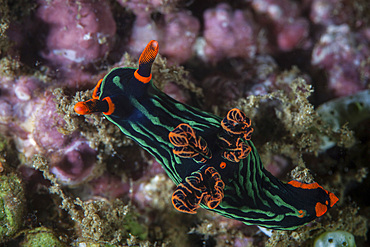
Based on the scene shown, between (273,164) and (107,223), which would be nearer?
(107,223)

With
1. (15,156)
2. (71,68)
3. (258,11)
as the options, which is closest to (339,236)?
(258,11)

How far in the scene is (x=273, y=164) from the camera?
391 cm

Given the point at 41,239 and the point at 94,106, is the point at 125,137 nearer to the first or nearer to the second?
the point at 94,106

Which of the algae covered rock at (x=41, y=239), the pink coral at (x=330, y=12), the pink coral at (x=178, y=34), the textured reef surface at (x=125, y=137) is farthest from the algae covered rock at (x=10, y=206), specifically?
the pink coral at (x=330, y=12)

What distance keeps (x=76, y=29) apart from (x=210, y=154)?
7.99ft

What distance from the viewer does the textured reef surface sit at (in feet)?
11.3

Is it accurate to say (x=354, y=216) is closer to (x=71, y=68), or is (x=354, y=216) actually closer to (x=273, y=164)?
(x=273, y=164)

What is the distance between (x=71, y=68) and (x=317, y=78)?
165 inches

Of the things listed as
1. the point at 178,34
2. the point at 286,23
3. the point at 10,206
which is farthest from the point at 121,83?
the point at 286,23

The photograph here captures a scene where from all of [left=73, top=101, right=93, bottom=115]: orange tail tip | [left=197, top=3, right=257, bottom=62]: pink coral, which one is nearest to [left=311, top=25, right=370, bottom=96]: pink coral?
[left=197, top=3, right=257, bottom=62]: pink coral

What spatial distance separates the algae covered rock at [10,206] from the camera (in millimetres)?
3121

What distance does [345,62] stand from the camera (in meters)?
4.89

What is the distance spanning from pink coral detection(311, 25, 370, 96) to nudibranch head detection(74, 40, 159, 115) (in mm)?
3631

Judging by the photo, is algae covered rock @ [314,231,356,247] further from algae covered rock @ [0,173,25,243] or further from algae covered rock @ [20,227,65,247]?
algae covered rock @ [0,173,25,243]
